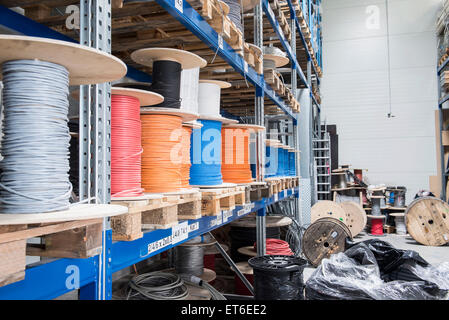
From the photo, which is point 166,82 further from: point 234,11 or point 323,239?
point 323,239

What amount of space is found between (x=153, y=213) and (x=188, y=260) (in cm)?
282

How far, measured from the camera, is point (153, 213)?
8.34 feet

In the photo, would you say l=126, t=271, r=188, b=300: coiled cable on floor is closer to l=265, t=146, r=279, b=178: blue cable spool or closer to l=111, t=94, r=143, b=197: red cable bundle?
l=111, t=94, r=143, b=197: red cable bundle

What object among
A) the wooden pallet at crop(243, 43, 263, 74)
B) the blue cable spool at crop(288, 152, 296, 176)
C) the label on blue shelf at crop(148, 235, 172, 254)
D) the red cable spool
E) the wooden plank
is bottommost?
the red cable spool

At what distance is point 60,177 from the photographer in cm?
173

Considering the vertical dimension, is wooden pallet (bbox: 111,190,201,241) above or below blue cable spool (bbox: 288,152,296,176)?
below

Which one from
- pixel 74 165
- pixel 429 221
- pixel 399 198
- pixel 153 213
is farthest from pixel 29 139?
pixel 399 198

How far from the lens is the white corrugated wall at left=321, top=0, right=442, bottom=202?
1559 centimetres

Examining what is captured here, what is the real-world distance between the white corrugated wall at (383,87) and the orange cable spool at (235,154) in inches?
509

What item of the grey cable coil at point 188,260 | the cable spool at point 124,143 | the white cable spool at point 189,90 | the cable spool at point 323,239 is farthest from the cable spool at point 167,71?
the cable spool at point 323,239

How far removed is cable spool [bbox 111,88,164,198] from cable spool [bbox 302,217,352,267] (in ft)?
18.7

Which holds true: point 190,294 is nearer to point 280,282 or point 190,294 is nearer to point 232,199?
point 280,282

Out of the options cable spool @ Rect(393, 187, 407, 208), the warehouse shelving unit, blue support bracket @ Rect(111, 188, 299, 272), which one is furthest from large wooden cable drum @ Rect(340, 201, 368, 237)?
the warehouse shelving unit
